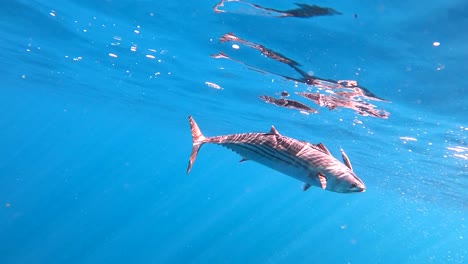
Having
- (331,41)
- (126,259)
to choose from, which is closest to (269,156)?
(331,41)

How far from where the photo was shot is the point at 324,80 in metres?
14.9

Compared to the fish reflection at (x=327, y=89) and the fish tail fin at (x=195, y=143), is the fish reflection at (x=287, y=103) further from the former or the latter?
the fish tail fin at (x=195, y=143)

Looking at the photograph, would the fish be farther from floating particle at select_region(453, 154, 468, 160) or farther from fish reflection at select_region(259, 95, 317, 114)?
floating particle at select_region(453, 154, 468, 160)

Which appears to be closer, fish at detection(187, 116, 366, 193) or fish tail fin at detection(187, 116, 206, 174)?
fish at detection(187, 116, 366, 193)

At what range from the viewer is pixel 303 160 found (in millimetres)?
5074

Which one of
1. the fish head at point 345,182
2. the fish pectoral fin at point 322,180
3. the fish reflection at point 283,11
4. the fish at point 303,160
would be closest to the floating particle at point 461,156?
the fish reflection at point 283,11

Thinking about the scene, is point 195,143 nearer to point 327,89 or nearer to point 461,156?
point 327,89

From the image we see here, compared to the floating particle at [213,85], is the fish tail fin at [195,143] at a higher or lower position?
higher

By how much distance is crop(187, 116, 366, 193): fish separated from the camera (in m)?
4.91

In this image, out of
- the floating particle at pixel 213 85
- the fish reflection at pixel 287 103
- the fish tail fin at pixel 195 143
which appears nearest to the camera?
the fish tail fin at pixel 195 143

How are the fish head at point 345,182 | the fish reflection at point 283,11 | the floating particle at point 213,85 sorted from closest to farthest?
the fish head at point 345,182, the fish reflection at point 283,11, the floating particle at point 213,85

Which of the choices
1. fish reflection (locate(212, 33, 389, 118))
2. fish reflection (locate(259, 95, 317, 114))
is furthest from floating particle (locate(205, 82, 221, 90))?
fish reflection (locate(212, 33, 389, 118))

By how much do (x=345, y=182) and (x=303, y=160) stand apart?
62cm

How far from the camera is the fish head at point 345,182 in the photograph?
15.8 ft
